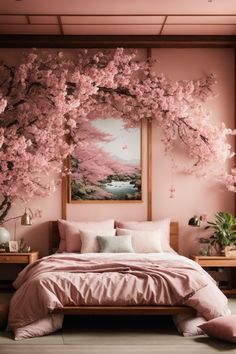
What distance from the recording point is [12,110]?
7840 millimetres

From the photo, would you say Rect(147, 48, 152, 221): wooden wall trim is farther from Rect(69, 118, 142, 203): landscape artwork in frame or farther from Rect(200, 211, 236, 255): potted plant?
Rect(200, 211, 236, 255): potted plant

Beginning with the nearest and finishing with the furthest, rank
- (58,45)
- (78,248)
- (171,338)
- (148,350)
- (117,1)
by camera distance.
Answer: (148,350) < (171,338) < (117,1) < (78,248) < (58,45)

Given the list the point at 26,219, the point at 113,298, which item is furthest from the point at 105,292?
the point at 26,219

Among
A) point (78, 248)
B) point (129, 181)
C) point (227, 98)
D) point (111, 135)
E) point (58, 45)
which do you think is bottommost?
point (78, 248)

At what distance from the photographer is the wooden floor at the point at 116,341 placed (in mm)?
4734

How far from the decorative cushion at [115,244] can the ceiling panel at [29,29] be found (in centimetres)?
268

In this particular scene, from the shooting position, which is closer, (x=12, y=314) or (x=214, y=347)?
(x=214, y=347)

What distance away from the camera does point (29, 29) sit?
761cm

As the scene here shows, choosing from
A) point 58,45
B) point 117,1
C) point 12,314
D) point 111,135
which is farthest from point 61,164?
point 12,314

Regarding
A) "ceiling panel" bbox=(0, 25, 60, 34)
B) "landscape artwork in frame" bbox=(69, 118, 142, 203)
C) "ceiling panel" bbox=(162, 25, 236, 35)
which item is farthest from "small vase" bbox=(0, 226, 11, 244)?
"ceiling panel" bbox=(162, 25, 236, 35)

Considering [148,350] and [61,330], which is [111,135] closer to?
[61,330]

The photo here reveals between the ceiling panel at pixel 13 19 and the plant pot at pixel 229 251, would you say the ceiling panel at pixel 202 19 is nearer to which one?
the ceiling panel at pixel 13 19

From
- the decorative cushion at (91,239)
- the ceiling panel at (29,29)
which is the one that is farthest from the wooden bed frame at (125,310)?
the ceiling panel at (29,29)

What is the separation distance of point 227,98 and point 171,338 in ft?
12.8
